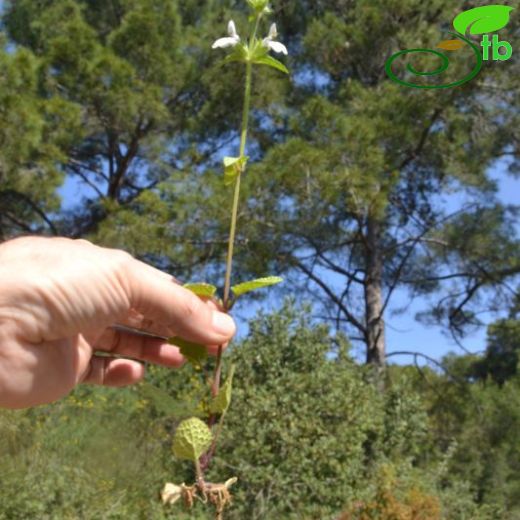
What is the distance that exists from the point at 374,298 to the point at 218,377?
21.6 ft

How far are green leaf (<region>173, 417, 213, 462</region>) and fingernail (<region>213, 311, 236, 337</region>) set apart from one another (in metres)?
0.08

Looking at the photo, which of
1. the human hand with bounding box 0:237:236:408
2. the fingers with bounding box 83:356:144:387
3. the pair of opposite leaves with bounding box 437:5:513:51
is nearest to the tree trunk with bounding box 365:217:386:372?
the pair of opposite leaves with bounding box 437:5:513:51

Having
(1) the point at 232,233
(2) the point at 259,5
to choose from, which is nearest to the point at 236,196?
(1) the point at 232,233

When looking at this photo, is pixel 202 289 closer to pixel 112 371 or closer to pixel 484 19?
pixel 112 371

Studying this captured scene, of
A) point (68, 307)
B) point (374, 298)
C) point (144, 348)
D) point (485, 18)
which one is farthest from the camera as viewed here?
point (374, 298)

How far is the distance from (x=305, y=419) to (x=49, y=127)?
4.17m

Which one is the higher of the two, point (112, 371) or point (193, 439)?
point (112, 371)

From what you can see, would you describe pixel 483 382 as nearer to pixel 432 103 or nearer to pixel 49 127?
pixel 432 103

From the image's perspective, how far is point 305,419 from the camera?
4246mm

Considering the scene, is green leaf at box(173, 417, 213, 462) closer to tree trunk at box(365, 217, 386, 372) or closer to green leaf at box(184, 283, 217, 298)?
green leaf at box(184, 283, 217, 298)

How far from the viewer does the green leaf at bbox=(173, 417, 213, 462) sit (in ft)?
1.63

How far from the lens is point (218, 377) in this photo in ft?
1.60

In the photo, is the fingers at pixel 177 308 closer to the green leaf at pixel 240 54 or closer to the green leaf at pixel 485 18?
the green leaf at pixel 240 54

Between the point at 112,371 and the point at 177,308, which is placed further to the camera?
the point at 112,371
